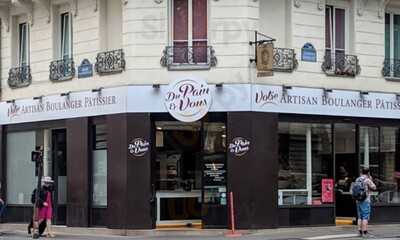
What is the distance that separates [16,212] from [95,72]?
604 centimetres

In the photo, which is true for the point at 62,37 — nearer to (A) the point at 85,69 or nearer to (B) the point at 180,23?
(A) the point at 85,69

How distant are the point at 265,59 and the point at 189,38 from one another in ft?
7.51

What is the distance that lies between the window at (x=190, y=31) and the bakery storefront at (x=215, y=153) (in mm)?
827

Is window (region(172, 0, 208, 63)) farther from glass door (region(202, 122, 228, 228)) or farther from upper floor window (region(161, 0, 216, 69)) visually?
glass door (region(202, 122, 228, 228))

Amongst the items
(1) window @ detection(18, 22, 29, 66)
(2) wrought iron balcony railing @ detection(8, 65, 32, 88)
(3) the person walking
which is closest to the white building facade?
(2) wrought iron balcony railing @ detection(8, 65, 32, 88)

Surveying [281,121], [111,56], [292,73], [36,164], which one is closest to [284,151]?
[281,121]

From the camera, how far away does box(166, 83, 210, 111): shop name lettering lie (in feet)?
68.1

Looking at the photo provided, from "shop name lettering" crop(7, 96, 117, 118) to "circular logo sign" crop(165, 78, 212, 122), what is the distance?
1867mm

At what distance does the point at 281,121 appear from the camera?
21.6m

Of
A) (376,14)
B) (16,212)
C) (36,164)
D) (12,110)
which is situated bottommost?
(16,212)

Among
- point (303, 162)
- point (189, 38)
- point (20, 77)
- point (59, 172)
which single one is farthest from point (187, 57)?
point (20, 77)

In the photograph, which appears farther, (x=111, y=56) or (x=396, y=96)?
(x=396, y=96)

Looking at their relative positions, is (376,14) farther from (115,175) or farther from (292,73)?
(115,175)

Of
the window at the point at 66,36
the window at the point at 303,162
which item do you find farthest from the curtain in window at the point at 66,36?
the window at the point at 303,162
